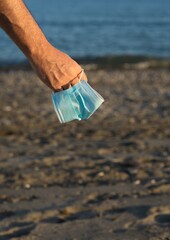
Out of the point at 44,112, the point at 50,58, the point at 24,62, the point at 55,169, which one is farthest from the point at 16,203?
the point at 24,62

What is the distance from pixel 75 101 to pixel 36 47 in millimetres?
245

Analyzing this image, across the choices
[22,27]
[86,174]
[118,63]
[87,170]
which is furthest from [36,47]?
[118,63]

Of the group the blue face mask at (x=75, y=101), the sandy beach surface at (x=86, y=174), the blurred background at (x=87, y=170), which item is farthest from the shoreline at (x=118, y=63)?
the blue face mask at (x=75, y=101)

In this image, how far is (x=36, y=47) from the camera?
7.87ft

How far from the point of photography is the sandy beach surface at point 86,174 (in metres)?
4.48

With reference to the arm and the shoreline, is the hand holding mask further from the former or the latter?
the shoreline

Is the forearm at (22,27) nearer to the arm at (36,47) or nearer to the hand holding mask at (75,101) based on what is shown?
the arm at (36,47)

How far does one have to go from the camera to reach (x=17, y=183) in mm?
5758

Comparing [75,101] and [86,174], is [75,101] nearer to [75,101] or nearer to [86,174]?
[75,101]

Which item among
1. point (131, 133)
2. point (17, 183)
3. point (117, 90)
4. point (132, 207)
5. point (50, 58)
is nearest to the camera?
point (50, 58)

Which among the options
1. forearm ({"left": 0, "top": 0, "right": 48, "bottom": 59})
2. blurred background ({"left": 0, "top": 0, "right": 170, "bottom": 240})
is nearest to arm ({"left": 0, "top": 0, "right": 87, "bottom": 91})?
forearm ({"left": 0, "top": 0, "right": 48, "bottom": 59})

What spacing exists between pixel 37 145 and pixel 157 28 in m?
35.0

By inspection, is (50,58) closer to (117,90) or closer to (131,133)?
(131,133)

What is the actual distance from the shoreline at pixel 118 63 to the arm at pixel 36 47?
19.3 metres
